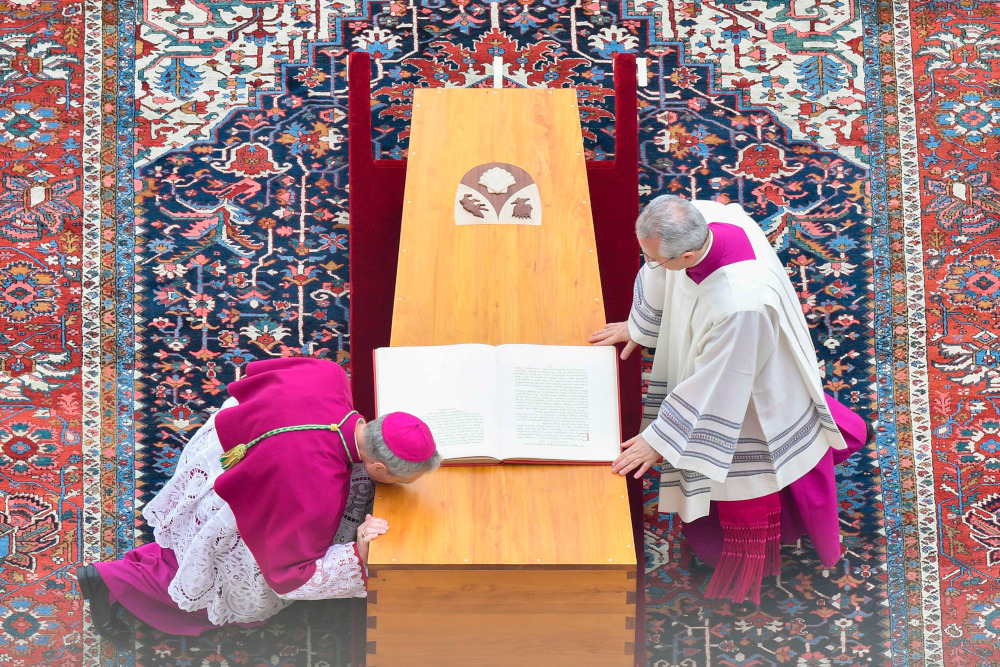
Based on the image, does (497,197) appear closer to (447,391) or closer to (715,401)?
(447,391)

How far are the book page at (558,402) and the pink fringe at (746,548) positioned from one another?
0.71 m

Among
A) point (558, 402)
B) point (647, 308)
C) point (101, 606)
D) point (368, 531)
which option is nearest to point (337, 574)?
point (368, 531)

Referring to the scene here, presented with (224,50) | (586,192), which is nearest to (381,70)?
(224,50)

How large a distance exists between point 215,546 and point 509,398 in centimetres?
113

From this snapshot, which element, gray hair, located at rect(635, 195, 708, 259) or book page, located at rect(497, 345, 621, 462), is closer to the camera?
gray hair, located at rect(635, 195, 708, 259)

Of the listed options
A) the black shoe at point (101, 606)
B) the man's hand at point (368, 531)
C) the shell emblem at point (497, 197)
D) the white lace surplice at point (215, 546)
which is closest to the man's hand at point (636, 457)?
the man's hand at point (368, 531)

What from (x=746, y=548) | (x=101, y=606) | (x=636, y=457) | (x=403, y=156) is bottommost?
(x=101, y=606)

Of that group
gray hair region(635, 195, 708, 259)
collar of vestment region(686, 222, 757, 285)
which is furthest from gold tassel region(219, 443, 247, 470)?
collar of vestment region(686, 222, 757, 285)

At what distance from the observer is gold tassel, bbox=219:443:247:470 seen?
3.20 metres

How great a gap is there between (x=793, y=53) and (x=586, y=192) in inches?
65.7

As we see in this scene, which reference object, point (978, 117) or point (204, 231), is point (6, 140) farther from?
point (978, 117)

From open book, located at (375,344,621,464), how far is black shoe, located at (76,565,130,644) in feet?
4.55

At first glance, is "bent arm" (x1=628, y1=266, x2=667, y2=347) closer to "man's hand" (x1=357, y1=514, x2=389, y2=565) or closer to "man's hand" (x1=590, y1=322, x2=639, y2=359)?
"man's hand" (x1=590, y1=322, x2=639, y2=359)

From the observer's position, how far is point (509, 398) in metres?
3.33
